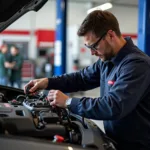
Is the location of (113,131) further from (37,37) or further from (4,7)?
(37,37)

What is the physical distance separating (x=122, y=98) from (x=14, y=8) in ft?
3.31

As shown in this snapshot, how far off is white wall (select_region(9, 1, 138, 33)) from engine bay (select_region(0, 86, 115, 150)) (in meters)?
10.5

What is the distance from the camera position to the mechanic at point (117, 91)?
5.04 feet

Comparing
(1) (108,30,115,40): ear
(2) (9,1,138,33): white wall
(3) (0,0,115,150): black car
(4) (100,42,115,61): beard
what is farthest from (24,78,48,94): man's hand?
(2) (9,1,138,33): white wall

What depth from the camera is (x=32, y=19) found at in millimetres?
12062

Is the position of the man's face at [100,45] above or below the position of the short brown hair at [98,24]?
below

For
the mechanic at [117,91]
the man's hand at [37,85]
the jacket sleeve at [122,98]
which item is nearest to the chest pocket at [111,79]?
the mechanic at [117,91]

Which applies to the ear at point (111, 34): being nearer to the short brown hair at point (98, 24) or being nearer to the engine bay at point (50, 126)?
the short brown hair at point (98, 24)

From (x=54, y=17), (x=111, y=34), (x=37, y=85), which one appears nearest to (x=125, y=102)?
(x=111, y=34)

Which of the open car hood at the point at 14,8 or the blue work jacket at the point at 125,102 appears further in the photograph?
the open car hood at the point at 14,8

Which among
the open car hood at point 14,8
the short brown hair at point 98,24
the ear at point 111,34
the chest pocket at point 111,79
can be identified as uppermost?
the open car hood at point 14,8

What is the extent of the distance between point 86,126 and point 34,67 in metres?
9.61

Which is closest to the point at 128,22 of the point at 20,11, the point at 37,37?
the point at 37,37

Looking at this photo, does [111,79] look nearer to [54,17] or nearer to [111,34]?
[111,34]
